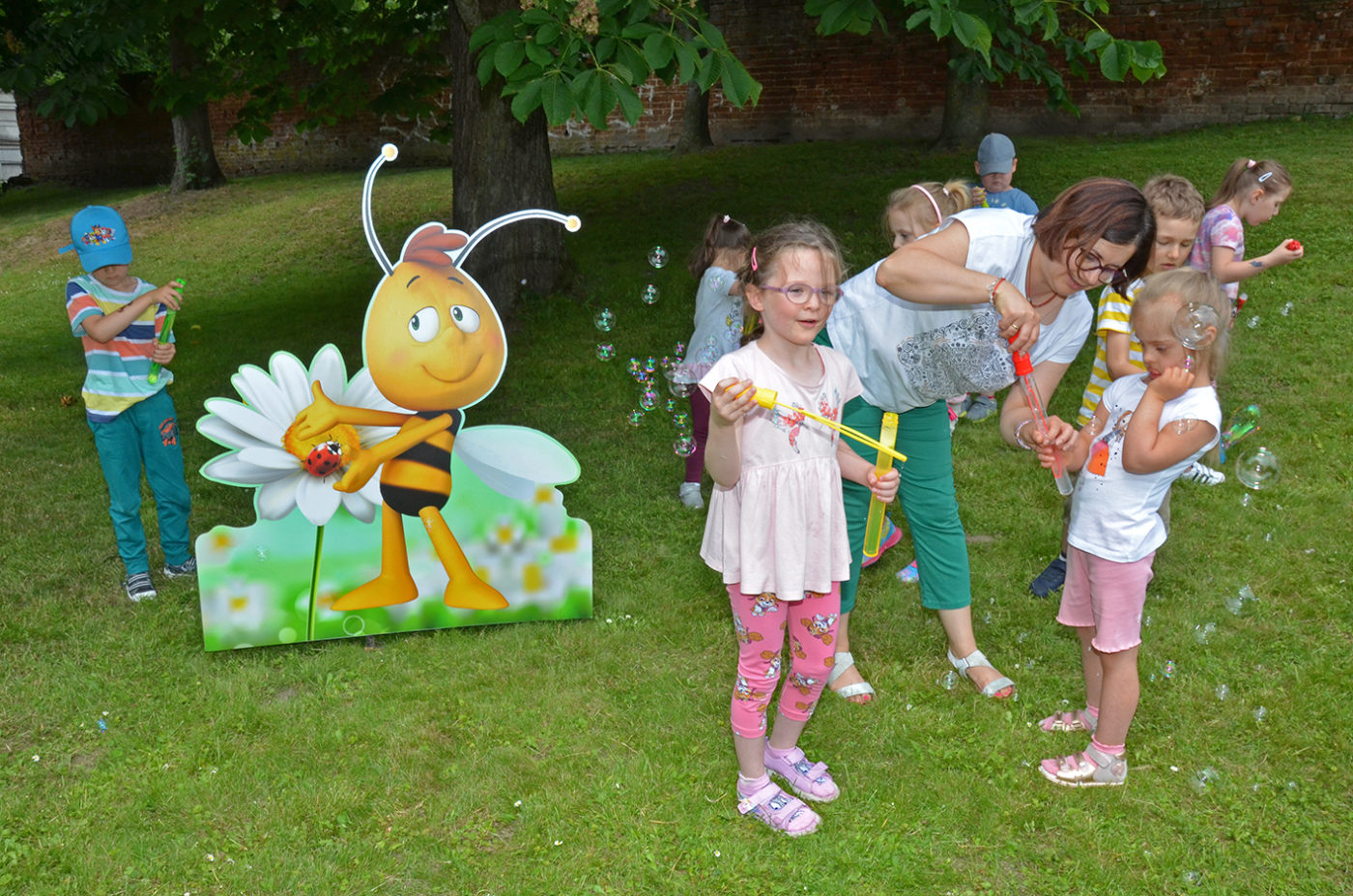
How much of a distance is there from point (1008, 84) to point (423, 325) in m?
11.8

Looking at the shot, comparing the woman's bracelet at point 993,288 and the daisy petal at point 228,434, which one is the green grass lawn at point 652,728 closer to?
the daisy petal at point 228,434

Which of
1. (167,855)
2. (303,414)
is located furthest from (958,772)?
(303,414)

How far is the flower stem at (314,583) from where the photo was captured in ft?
13.6

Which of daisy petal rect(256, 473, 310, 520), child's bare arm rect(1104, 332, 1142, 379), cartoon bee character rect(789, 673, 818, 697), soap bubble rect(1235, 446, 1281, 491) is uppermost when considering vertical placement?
child's bare arm rect(1104, 332, 1142, 379)

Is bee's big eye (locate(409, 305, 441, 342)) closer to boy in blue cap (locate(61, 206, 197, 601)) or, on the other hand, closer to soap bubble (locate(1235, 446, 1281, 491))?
boy in blue cap (locate(61, 206, 197, 601))

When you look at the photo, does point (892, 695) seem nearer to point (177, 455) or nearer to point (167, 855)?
point (167, 855)

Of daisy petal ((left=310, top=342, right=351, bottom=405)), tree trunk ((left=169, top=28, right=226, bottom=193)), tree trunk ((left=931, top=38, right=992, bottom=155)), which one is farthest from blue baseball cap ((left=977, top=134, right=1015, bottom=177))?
tree trunk ((left=169, top=28, right=226, bottom=193))

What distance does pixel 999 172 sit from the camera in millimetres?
6094

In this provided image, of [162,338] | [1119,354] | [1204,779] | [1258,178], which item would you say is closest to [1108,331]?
[1119,354]

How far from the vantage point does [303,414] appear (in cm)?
403

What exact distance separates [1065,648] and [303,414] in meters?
3.21

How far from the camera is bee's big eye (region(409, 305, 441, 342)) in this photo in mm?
3902

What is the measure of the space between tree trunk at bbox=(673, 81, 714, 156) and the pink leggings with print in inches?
488

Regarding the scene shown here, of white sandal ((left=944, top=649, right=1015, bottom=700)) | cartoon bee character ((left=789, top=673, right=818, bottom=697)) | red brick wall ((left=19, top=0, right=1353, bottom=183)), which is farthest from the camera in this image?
red brick wall ((left=19, top=0, right=1353, bottom=183))
